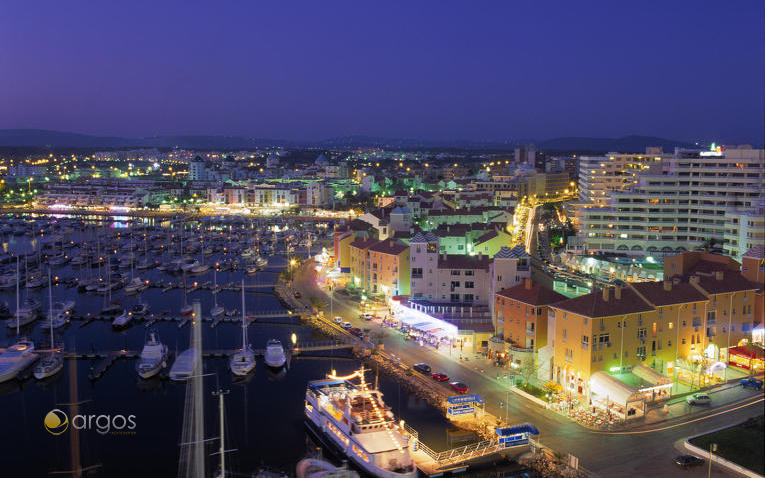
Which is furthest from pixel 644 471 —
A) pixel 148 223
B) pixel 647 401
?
pixel 148 223

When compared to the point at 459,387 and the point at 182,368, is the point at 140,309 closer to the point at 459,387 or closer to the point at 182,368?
the point at 182,368

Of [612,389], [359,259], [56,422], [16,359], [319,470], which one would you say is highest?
[359,259]

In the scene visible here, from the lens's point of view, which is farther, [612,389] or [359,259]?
[359,259]

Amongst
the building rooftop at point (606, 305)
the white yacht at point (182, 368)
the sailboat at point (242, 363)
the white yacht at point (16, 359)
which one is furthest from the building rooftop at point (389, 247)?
the white yacht at point (16, 359)

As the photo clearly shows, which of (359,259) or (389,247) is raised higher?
(389,247)

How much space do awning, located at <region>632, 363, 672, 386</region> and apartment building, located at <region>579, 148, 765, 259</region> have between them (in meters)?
14.7

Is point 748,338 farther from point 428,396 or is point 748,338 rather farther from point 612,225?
point 612,225

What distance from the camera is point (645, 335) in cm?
1353

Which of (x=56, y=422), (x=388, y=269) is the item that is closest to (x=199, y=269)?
(x=388, y=269)

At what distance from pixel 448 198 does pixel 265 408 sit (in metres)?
31.6

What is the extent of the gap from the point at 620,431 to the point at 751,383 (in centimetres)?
356

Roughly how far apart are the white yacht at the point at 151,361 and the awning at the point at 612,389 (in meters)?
9.27

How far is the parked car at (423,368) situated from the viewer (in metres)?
14.5

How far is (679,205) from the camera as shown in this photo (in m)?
27.0
